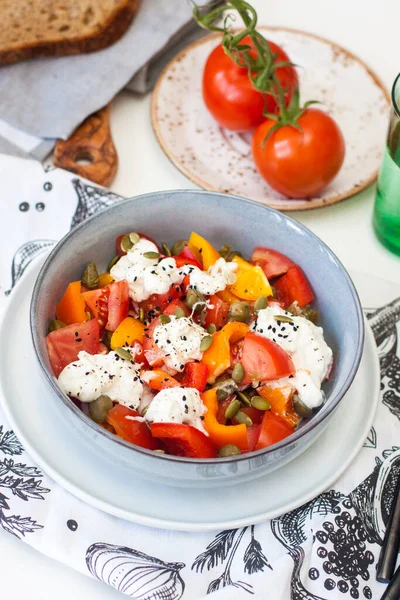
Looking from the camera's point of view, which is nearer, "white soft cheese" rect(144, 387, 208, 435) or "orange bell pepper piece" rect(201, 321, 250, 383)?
"white soft cheese" rect(144, 387, 208, 435)

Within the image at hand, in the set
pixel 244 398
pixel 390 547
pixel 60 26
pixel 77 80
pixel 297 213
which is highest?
pixel 60 26

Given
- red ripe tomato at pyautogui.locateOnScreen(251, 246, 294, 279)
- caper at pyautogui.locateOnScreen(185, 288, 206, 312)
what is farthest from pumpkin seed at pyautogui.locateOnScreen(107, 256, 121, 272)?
red ripe tomato at pyautogui.locateOnScreen(251, 246, 294, 279)

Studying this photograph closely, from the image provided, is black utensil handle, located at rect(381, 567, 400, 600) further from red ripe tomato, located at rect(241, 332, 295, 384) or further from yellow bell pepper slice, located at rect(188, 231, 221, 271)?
yellow bell pepper slice, located at rect(188, 231, 221, 271)

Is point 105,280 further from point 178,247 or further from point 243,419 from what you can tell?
point 243,419

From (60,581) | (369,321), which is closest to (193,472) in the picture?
(60,581)

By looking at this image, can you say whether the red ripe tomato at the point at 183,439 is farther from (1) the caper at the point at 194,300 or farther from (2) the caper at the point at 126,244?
(2) the caper at the point at 126,244

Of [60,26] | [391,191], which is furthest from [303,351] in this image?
[60,26]
